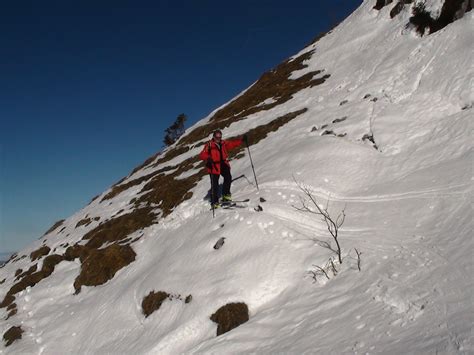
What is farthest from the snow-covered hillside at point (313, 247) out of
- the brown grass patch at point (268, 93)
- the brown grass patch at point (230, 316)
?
the brown grass patch at point (268, 93)

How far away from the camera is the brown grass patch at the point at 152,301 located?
10.2 m

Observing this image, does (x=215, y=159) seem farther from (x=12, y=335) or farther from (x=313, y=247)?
(x=12, y=335)

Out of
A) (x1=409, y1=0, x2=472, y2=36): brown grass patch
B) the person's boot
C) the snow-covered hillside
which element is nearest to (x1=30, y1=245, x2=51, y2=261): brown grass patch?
the snow-covered hillside

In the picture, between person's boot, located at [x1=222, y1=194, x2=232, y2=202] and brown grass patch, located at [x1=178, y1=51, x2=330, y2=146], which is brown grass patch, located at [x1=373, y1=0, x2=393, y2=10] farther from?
person's boot, located at [x1=222, y1=194, x2=232, y2=202]

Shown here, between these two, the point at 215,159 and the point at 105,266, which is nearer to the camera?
the point at 215,159

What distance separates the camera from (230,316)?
26.3 feet

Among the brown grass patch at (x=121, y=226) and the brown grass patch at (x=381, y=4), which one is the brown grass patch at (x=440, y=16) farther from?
the brown grass patch at (x=121, y=226)

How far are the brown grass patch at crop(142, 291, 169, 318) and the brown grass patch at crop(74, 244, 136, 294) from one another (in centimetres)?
427

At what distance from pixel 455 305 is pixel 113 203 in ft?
79.7

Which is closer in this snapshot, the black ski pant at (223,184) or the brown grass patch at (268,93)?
the black ski pant at (223,184)

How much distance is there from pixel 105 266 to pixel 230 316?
876 cm

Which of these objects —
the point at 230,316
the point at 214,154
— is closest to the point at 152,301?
the point at 230,316

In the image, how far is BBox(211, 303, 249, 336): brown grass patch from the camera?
7863 mm

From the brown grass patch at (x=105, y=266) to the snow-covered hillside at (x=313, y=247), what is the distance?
0.06m
